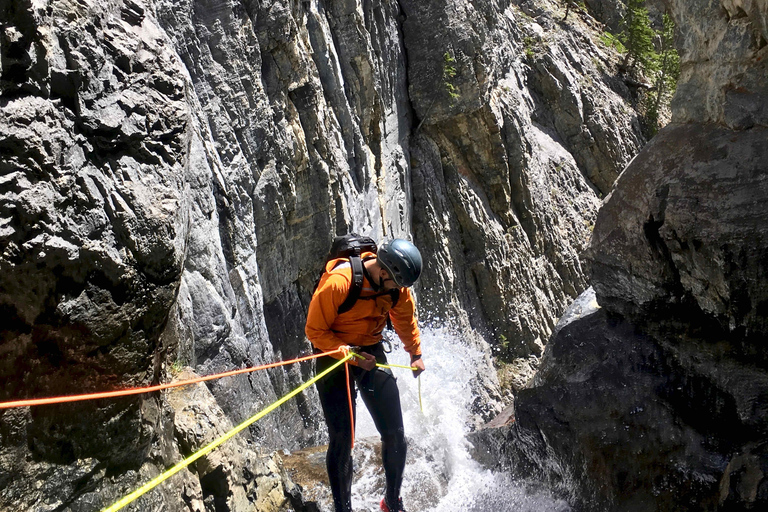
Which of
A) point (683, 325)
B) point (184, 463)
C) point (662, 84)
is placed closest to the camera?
point (184, 463)

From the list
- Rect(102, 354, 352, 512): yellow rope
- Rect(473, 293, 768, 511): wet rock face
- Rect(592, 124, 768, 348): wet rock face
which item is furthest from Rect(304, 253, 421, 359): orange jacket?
Rect(592, 124, 768, 348): wet rock face

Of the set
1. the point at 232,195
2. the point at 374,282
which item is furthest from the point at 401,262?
the point at 232,195

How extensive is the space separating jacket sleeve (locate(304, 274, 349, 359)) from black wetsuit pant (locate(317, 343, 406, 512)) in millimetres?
189

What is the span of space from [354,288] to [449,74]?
40.0 feet

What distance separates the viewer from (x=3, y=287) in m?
2.62

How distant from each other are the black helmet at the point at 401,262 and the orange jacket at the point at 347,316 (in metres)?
0.26

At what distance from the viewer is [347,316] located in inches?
188

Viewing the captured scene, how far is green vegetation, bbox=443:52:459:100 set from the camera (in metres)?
15.3

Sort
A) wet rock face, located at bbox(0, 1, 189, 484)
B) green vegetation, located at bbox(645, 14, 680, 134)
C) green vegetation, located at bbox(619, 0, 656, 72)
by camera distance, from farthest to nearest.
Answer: green vegetation, located at bbox(645, 14, 680, 134), green vegetation, located at bbox(619, 0, 656, 72), wet rock face, located at bbox(0, 1, 189, 484)

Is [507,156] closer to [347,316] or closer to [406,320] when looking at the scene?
[406,320]

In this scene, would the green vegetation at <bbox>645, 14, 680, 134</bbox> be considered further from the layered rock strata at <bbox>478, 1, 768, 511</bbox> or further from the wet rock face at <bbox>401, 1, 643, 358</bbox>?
the layered rock strata at <bbox>478, 1, 768, 511</bbox>

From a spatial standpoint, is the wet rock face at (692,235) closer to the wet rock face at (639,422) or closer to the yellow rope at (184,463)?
the wet rock face at (639,422)

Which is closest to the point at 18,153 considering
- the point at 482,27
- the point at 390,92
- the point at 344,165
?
the point at 344,165

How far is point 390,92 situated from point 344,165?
174 inches
